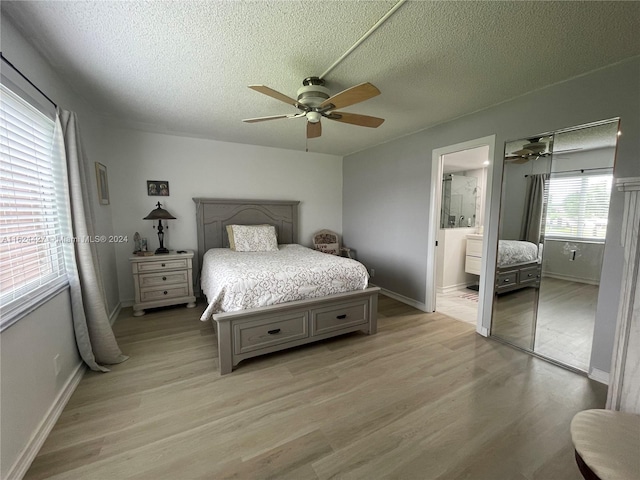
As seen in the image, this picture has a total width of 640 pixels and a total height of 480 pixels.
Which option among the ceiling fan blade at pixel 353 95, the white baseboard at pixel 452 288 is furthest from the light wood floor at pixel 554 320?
the ceiling fan blade at pixel 353 95

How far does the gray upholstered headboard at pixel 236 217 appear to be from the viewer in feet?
12.9

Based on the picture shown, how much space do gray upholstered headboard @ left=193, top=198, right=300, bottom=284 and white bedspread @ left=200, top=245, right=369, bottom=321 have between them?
3.53 feet

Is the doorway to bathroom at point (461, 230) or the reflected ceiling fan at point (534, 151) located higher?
the reflected ceiling fan at point (534, 151)

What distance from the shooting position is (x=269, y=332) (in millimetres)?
2281

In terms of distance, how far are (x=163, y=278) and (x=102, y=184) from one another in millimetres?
1310

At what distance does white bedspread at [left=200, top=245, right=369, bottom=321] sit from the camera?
2.17 m

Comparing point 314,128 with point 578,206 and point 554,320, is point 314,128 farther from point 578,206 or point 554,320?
point 554,320

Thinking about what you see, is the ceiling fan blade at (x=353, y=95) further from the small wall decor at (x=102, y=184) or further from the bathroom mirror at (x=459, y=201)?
the bathroom mirror at (x=459, y=201)

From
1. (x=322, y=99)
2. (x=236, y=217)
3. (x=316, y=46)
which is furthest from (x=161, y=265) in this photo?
(x=316, y=46)

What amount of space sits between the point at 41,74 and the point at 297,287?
7.91 feet

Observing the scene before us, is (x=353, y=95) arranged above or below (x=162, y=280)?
above

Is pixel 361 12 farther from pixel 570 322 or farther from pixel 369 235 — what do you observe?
pixel 369 235

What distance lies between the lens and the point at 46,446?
145 centimetres

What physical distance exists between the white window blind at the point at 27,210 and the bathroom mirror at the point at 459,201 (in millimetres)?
4759
